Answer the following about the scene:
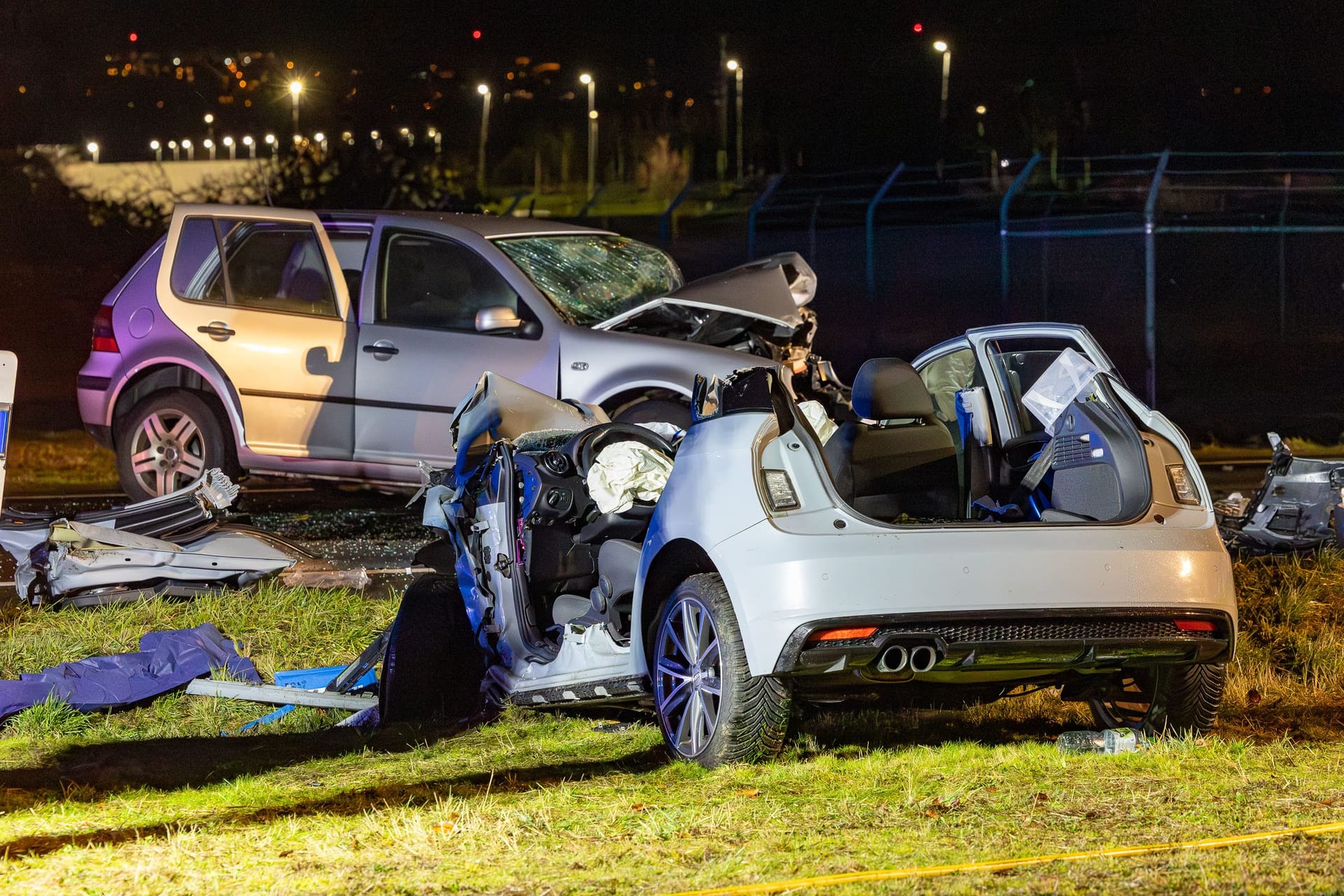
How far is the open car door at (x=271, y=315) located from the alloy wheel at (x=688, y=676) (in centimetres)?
519

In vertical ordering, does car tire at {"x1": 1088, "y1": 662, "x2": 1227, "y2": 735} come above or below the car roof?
below

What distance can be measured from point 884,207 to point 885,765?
2629 centimetres

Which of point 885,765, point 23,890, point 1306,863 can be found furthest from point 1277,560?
point 23,890

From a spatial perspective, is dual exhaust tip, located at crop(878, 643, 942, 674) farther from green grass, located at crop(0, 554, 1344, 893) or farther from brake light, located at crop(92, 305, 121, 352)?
brake light, located at crop(92, 305, 121, 352)

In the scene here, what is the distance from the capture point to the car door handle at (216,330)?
9.83 m

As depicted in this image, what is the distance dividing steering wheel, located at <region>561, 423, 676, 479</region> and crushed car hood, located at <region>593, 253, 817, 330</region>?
3.25 m

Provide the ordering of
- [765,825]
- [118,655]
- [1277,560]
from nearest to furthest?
1. [765,825]
2. [118,655]
3. [1277,560]

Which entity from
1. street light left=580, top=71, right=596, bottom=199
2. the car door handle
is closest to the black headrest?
Answer: the car door handle

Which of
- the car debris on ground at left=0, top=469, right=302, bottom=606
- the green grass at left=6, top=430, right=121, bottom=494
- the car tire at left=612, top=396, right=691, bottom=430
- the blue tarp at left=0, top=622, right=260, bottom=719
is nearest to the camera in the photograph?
the blue tarp at left=0, top=622, right=260, bottom=719

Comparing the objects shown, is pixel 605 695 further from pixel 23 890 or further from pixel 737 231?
pixel 737 231

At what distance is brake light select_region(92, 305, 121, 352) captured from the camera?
33.4ft

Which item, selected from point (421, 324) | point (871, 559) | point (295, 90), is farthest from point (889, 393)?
point (295, 90)

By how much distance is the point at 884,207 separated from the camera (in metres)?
30.1

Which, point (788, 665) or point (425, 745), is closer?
point (788, 665)
